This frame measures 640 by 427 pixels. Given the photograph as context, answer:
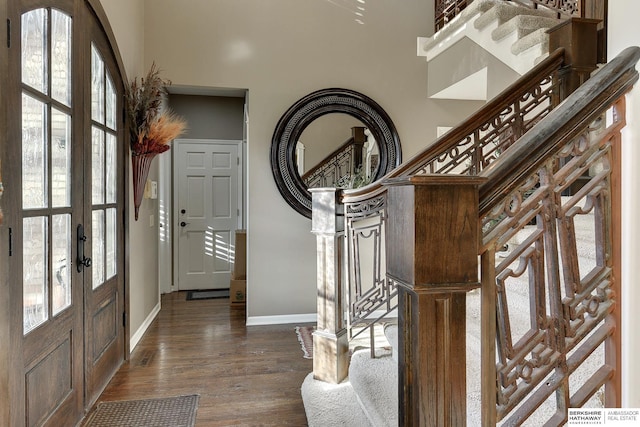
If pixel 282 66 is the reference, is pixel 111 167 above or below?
below

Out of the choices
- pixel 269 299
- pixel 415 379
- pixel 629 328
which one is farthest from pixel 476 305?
pixel 269 299

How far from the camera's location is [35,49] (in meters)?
1.81

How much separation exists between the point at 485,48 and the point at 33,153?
3.08 metres

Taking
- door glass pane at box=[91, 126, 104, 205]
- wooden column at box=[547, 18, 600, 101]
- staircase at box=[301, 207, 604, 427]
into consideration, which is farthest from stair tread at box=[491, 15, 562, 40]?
door glass pane at box=[91, 126, 104, 205]

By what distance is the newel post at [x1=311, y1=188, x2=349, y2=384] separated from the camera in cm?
235

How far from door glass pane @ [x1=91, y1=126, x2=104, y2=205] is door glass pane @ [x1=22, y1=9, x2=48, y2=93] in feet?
2.18

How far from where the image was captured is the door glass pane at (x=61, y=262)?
199 centimetres

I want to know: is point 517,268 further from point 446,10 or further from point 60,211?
point 446,10

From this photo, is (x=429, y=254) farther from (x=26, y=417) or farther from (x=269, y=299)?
(x=269, y=299)

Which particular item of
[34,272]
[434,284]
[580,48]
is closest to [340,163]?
[580,48]

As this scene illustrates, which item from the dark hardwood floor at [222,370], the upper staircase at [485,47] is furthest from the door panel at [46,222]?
the upper staircase at [485,47]

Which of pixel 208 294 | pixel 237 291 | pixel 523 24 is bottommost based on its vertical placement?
pixel 208 294

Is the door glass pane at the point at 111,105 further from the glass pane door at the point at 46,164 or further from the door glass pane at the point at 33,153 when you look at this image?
the door glass pane at the point at 33,153

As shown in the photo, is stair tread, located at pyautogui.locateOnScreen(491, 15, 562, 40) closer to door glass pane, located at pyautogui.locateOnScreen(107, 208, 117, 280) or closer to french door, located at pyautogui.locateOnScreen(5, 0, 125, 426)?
french door, located at pyautogui.locateOnScreen(5, 0, 125, 426)
